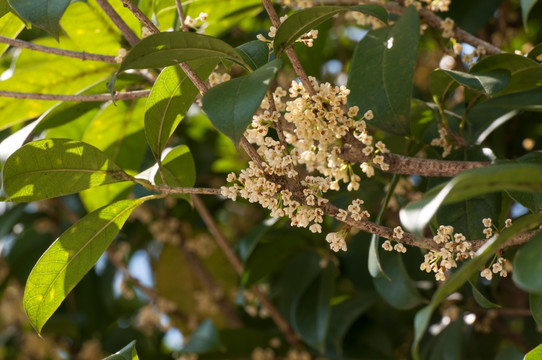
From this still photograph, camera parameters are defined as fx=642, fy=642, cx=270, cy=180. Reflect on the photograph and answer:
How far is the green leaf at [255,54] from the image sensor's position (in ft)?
3.28

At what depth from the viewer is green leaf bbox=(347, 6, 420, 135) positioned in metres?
1.02

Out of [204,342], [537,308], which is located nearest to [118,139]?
[204,342]

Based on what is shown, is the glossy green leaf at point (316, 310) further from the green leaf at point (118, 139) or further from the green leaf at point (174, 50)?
the green leaf at point (174, 50)

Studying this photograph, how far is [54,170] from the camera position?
43.4 inches

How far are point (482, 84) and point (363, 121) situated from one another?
0.22m

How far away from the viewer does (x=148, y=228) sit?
2.45m

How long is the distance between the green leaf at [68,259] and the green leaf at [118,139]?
15.4 inches

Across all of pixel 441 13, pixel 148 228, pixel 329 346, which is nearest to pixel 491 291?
pixel 329 346

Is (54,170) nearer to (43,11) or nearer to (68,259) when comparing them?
(68,259)

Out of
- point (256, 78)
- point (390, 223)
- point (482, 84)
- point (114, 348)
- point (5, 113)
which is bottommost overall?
point (114, 348)

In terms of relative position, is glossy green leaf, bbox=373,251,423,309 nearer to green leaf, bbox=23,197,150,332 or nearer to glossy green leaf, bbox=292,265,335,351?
glossy green leaf, bbox=292,265,335,351

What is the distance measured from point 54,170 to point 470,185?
717mm

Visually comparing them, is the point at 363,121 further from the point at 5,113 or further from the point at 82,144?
the point at 5,113

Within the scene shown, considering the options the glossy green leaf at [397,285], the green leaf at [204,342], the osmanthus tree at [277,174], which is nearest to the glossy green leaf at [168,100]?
the osmanthus tree at [277,174]
